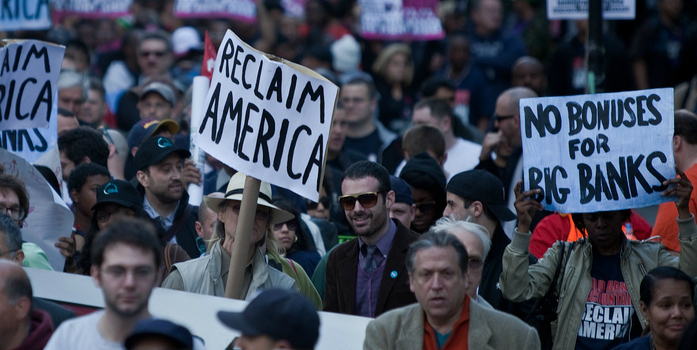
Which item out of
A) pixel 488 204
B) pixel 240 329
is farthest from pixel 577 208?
pixel 240 329

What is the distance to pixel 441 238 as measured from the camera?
5.27 meters

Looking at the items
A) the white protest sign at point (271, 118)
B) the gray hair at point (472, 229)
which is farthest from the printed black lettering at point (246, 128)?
the gray hair at point (472, 229)

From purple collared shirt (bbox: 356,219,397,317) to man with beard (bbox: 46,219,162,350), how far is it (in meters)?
2.17

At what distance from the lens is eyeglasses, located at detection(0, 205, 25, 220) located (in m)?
6.51

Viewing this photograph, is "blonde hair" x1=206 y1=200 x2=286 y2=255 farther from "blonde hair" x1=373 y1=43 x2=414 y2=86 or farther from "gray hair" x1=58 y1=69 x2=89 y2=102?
"blonde hair" x1=373 y1=43 x2=414 y2=86

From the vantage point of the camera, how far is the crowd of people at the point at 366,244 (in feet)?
14.9

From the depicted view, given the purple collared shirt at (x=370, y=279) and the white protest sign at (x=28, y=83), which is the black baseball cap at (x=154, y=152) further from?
the purple collared shirt at (x=370, y=279)

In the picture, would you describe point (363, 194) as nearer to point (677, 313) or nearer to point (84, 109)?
point (677, 313)

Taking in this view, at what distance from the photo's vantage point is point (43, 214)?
283 inches

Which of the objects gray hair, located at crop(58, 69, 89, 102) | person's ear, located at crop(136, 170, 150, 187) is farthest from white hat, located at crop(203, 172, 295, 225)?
gray hair, located at crop(58, 69, 89, 102)

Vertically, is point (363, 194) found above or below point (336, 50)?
below

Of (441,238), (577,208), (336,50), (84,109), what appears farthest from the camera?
(336,50)

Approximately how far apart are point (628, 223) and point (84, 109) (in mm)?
6565

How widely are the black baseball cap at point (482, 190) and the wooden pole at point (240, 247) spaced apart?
162 centimetres
